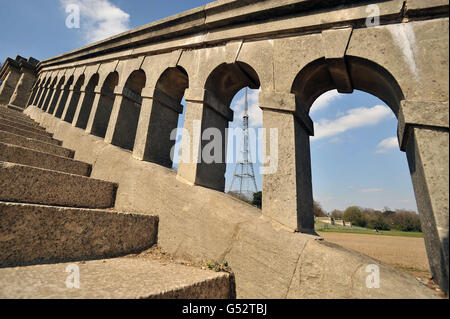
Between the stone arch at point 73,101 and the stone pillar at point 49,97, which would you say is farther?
the stone pillar at point 49,97

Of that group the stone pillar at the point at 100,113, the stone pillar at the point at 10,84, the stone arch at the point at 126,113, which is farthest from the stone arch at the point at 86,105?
the stone pillar at the point at 10,84

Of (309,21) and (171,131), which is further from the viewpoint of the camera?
(171,131)

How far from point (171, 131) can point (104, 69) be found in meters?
3.27

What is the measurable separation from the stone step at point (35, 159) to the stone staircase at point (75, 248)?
0.07 metres

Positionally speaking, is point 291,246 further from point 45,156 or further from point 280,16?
point 45,156

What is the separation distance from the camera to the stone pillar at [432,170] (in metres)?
1.94

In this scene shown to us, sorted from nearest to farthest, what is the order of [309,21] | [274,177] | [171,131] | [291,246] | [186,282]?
[186,282] → [291,246] → [274,177] → [309,21] → [171,131]

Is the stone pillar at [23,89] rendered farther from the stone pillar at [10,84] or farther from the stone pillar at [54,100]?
the stone pillar at [54,100]

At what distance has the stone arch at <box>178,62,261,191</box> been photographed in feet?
12.0

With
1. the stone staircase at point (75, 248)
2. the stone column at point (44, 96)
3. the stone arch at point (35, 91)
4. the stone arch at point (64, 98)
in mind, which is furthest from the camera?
the stone arch at point (35, 91)

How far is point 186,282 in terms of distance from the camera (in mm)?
2045

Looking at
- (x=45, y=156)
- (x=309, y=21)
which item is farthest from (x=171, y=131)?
(x=309, y=21)

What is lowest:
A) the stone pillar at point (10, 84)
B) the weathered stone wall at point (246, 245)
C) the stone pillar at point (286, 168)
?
the weathered stone wall at point (246, 245)

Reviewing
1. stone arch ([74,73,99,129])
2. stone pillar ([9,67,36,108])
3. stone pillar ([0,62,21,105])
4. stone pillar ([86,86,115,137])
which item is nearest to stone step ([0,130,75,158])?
stone pillar ([86,86,115,137])
